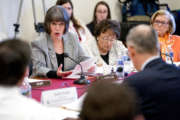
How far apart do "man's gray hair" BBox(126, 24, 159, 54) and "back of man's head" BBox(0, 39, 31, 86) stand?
2.31 ft

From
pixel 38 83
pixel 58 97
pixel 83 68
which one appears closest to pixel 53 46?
pixel 83 68

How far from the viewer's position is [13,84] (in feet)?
3.90

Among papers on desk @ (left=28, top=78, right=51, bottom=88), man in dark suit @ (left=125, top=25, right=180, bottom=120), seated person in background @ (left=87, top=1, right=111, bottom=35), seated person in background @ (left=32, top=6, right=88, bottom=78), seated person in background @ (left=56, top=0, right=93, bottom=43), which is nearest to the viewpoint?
man in dark suit @ (left=125, top=25, right=180, bottom=120)

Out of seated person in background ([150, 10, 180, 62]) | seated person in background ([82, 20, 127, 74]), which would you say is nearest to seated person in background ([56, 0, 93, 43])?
seated person in background ([82, 20, 127, 74])

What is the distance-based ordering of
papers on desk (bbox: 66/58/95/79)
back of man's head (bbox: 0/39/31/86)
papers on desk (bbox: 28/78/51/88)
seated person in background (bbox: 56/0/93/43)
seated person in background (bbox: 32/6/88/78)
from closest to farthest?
back of man's head (bbox: 0/39/31/86) < papers on desk (bbox: 28/78/51/88) < papers on desk (bbox: 66/58/95/79) < seated person in background (bbox: 32/6/88/78) < seated person in background (bbox: 56/0/93/43)

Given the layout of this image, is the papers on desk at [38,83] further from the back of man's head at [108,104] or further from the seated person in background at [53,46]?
the back of man's head at [108,104]

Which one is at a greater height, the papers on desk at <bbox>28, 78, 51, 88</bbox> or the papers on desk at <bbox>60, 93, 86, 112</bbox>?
the papers on desk at <bbox>28, 78, 51, 88</bbox>

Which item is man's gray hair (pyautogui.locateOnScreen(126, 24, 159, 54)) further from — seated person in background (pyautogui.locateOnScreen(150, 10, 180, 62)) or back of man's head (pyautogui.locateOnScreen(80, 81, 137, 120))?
seated person in background (pyautogui.locateOnScreen(150, 10, 180, 62))

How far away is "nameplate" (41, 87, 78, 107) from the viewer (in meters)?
1.85

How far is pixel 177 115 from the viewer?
1424mm

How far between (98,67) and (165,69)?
5.19ft

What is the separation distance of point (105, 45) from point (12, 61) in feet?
7.23

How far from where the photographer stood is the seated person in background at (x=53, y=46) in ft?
9.31

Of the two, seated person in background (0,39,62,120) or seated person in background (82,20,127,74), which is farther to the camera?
seated person in background (82,20,127,74)
